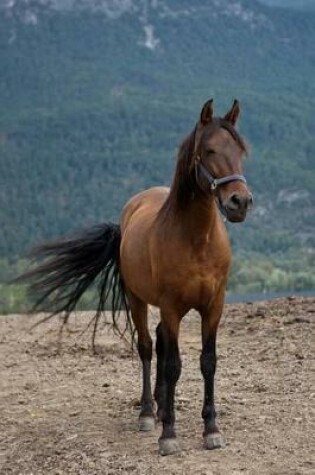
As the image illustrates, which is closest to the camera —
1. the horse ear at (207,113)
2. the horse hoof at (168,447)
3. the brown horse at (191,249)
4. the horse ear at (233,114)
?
the brown horse at (191,249)

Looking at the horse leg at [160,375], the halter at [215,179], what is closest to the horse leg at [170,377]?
the horse leg at [160,375]

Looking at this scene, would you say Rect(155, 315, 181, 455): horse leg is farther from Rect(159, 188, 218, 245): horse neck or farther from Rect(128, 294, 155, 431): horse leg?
Rect(128, 294, 155, 431): horse leg

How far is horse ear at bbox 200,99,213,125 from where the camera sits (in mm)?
6038

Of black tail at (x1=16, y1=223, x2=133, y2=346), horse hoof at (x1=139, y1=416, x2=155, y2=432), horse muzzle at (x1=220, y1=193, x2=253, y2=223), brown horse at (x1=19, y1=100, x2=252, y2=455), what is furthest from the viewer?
black tail at (x1=16, y1=223, x2=133, y2=346)

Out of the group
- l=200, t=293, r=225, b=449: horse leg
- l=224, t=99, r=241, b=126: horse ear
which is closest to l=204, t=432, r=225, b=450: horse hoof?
l=200, t=293, r=225, b=449: horse leg

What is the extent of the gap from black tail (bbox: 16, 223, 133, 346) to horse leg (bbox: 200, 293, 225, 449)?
1.93 metres

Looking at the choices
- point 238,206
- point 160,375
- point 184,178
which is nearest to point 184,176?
point 184,178

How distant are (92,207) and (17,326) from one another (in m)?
129

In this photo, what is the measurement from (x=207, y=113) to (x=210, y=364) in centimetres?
168

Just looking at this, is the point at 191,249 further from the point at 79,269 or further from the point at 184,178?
the point at 79,269

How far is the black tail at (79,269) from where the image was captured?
8.34m

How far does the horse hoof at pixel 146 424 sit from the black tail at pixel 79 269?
4.12 feet

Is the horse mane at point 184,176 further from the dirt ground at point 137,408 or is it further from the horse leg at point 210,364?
the dirt ground at point 137,408

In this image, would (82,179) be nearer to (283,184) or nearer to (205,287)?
(283,184)
